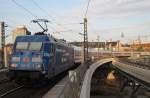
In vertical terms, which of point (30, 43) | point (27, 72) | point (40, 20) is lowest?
point (27, 72)

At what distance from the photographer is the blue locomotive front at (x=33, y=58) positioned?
22.6 m

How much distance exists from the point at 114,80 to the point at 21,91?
2002 inches

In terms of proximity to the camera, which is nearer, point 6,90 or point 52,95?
point 52,95

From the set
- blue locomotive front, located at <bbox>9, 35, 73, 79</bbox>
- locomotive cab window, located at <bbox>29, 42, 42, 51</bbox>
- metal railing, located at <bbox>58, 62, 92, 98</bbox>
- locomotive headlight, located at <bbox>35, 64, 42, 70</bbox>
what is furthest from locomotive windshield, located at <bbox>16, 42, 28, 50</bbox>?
metal railing, located at <bbox>58, 62, 92, 98</bbox>

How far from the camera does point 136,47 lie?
599ft

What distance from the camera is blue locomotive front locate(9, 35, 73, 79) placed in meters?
22.6

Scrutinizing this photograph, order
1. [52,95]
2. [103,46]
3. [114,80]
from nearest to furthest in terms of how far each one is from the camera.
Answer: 1. [52,95]
2. [114,80]
3. [103,46]

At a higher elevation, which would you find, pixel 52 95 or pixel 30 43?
pixel 30 43

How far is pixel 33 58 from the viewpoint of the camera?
75.5ft

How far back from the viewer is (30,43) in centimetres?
2394

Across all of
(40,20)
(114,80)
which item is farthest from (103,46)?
(40,20)

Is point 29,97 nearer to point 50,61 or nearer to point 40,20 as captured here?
point 50,61

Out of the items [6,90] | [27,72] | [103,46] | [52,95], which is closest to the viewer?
[52,95]

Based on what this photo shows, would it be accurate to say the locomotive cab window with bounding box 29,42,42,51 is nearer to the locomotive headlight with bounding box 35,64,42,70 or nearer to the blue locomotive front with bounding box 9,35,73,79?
the blue locomotive front with bounding box 9,35,73,79
